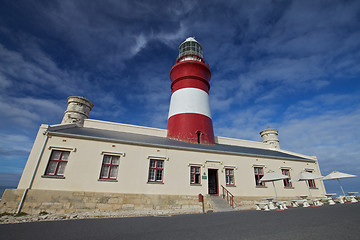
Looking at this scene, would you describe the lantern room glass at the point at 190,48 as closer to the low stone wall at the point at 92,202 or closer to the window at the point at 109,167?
the window at the point at 109,167

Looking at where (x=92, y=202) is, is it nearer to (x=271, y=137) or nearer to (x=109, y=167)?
(x=109, y=167)

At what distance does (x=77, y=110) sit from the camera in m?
15.7

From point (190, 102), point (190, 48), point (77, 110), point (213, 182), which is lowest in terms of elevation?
point (213, 182)

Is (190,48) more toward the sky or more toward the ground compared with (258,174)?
more toward the sky

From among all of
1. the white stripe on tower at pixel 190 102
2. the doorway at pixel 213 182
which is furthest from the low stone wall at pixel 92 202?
the white stripe on tower at pixel 190 102

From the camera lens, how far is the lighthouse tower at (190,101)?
1614 centimetres

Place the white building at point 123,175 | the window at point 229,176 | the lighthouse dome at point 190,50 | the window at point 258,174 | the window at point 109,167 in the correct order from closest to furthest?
the white building at point 123,175 < the window at point 109,167 < the window at point 229,176 < the window at point 258,174 < the lighthouse dome at point 190,50

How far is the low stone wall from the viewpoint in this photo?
29.5 ft

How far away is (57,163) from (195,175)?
9.47 meters

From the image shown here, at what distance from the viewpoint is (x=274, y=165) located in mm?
15555

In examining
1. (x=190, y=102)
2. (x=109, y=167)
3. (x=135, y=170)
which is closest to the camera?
(x=109, y=167)

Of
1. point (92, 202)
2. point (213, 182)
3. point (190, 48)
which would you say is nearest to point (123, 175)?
point (92, 202)

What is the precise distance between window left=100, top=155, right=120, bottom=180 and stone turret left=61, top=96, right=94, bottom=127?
6.47 meters

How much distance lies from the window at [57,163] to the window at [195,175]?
8.67 metres
